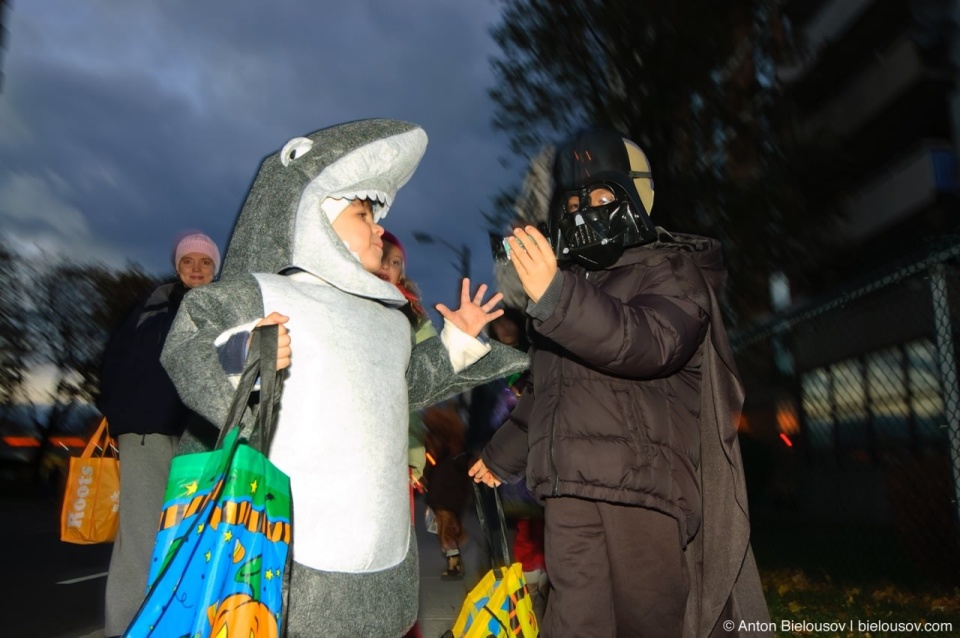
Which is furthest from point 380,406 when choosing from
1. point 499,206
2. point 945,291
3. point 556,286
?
point 499,206

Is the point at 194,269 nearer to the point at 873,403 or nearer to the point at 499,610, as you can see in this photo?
the point at 499,610

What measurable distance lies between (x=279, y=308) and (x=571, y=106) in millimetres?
8333

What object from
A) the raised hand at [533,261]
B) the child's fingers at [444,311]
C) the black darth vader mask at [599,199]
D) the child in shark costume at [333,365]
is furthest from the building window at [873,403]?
the child in shark costume at [333,365]

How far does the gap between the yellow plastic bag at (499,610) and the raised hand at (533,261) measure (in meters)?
1.34

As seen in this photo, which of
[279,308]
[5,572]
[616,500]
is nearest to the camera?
[279,308]

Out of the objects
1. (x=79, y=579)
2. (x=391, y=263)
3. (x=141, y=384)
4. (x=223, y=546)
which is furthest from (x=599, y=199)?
(x=79, y=579)

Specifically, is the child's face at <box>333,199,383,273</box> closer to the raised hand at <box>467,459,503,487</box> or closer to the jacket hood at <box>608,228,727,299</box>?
the jacket hood at <box>608,228,727,299</box>

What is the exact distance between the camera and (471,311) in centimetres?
295

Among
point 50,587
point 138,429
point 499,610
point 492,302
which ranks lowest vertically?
point 50,587

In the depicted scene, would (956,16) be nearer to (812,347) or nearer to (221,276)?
(812,347)

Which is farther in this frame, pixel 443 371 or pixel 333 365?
pixel 443 371

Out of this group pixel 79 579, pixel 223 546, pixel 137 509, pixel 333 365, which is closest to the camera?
pixel 223 546

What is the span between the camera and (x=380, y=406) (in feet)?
8.14

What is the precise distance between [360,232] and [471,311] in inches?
19.1
